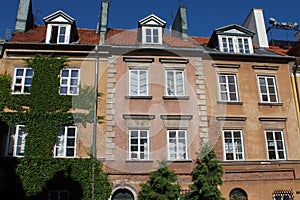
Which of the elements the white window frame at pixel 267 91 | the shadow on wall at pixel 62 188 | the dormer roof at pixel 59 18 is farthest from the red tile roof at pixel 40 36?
the white window frame at pixel 267 91

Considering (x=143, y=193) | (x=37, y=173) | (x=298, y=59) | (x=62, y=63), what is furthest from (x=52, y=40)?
(x=298, y=59)

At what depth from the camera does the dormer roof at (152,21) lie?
18172 millimetres

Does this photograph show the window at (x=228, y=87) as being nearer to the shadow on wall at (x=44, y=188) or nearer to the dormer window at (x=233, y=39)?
the dormer window at (x=233, y=39)

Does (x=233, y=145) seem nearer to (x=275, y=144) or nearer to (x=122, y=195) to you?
(x=275, y=144)

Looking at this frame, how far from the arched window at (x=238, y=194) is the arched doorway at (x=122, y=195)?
4.95m

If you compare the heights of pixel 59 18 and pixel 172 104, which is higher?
pixel 59 18

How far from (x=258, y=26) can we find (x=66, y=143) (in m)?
15.8

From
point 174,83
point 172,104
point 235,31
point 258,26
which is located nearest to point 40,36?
point 174,83

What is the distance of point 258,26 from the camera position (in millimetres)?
22297

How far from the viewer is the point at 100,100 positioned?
52.9ft

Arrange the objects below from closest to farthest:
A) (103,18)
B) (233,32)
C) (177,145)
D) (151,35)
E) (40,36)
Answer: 1. (177,145)
2. (151,35)
3. (40,36)
4. (233,32)
5. (103,18)

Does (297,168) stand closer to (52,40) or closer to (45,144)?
(45,144)

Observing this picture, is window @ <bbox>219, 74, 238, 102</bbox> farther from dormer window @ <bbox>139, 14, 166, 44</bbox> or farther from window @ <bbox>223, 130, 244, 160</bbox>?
dormer window @ <bbox>139, 14, 166, 44</bbox>

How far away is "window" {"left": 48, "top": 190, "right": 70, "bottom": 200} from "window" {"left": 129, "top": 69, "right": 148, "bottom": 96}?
19.2 feet
